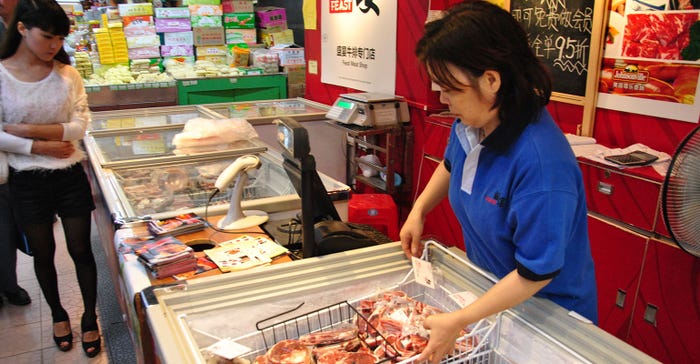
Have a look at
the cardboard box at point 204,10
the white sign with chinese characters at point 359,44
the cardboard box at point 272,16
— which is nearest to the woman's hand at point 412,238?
the white sign with chinese characters at point 359,44

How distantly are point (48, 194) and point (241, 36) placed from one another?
15.2ft

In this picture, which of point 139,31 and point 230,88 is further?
point 230,88

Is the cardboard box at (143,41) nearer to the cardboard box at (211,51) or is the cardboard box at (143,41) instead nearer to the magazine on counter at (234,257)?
the cardboard box at (211,51)

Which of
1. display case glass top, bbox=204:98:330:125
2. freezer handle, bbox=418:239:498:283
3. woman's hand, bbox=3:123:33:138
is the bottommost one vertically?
freezer handle, bbox=418:239:498:283

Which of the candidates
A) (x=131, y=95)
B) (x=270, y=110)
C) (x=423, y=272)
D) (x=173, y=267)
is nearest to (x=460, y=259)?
(x=423, y=272)

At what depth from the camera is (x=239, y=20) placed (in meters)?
6.89

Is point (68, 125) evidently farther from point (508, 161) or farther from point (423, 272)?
point (508, 161)

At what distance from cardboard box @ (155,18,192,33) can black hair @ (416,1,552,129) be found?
586 centimetres

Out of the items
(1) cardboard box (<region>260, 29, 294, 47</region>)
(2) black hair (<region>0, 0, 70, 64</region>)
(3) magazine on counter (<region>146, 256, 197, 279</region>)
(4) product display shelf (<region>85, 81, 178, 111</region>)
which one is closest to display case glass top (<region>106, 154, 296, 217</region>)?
(2) black hair (<region>0, 0, 70, 64</region>)

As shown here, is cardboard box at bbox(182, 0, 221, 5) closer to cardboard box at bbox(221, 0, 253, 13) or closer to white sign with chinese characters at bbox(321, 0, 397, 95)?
cardboard box at bbox(221, 0, 253, 13)

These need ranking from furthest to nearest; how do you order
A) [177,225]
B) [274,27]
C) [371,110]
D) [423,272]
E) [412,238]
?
[274,27]
[371,110]
[177,225]
[412,238]
[423,272]

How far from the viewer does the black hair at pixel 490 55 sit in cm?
116

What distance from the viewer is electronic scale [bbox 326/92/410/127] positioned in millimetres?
4152

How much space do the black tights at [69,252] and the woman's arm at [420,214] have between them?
2.08 meters
